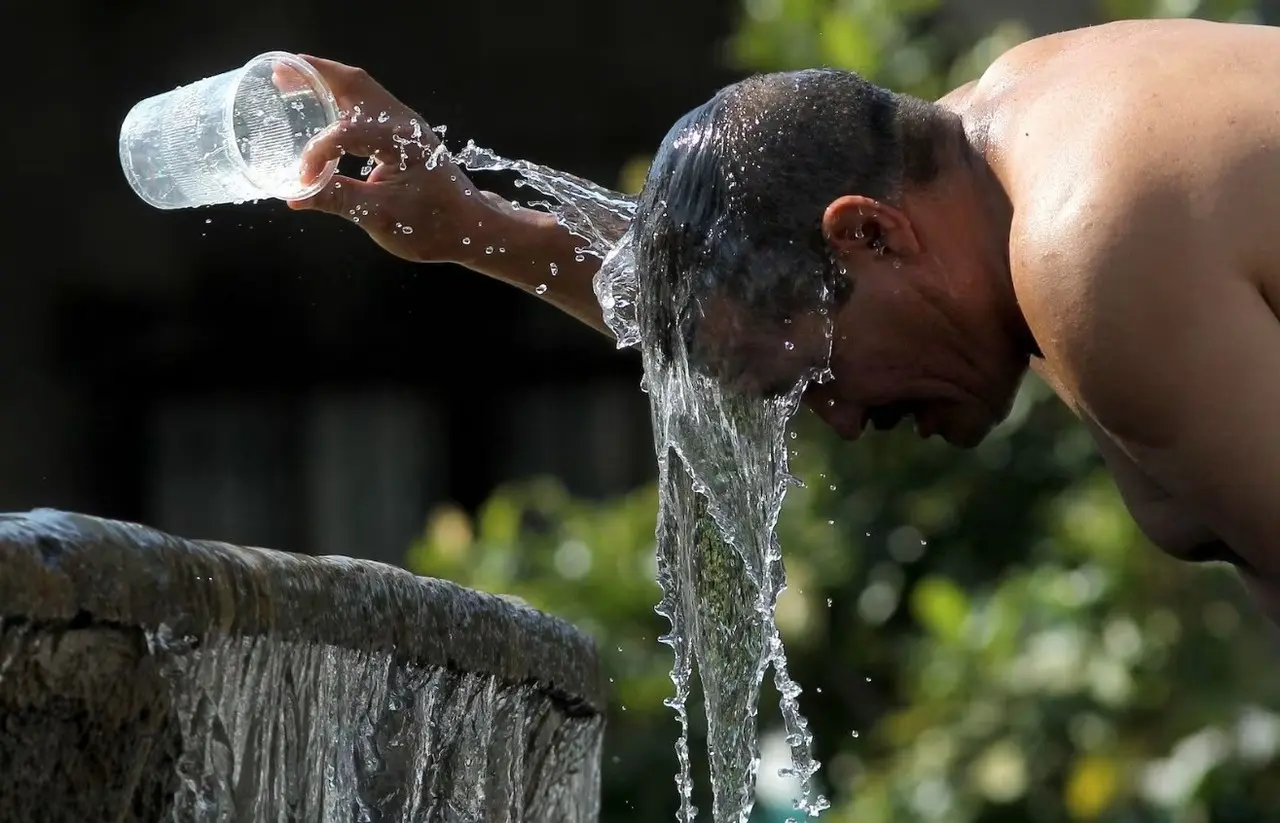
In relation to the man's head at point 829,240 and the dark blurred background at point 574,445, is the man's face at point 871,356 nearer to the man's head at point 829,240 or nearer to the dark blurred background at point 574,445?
the man's head at point 829,240

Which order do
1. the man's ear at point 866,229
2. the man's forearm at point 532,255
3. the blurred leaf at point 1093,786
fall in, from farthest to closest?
the blurred leaf at point 1093,786 → the man's forearm at point 532,255 → the man's ear at point 866,229

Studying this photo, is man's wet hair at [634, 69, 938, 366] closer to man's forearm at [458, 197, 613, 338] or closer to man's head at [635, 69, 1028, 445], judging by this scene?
man's head at [635, 69, 1028, 445]

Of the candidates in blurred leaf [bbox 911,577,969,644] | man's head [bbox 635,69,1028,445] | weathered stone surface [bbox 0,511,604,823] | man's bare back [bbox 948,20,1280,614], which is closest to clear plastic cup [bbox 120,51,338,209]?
man's head [bbox 635,69,1028,445]

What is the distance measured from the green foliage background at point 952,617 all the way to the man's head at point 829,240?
2.33 m

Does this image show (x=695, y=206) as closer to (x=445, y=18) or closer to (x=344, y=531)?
A: (x=445, y=18)

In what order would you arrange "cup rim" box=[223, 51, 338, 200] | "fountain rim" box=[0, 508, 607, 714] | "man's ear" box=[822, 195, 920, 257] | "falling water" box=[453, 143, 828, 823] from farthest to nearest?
"cup rim" box=[223, 51, 338, 200] → "falling water" box=[453, 143, 828, 823] → "man's ear" box=[822, 195, 920, 257] → "fountain rim" box=[0, 508, 607, 714]

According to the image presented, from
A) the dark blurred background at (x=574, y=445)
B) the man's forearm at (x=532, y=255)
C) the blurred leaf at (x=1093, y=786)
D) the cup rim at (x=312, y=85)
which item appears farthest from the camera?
the dark blurred background at (x=574, y=445)

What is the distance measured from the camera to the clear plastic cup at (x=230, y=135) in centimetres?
Answer: 273

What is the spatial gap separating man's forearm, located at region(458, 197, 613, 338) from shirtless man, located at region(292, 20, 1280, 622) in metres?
0.21

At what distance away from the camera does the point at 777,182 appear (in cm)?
229

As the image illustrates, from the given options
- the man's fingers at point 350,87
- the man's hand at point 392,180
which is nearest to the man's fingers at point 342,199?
the man's hand at point 392,180

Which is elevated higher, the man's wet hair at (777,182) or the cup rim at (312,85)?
the cup rim at (312,85)

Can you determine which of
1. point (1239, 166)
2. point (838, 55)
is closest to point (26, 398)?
point (838, 55)

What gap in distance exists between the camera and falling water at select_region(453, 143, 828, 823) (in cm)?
257
